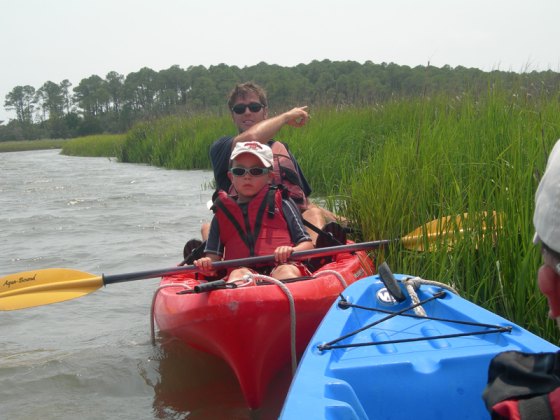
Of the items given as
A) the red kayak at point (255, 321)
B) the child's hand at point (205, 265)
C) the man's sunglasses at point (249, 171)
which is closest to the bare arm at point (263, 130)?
the man's sunglasses at point (249, 171)

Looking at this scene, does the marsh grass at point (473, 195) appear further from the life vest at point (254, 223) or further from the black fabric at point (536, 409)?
the black fabric at point (536, 409)

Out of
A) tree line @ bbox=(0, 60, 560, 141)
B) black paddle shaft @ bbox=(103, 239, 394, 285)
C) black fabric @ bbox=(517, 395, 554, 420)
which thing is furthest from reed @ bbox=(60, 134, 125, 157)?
black fabric @ bbox=(517, 395, 554, 420)

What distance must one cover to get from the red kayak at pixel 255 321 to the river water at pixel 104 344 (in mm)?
216

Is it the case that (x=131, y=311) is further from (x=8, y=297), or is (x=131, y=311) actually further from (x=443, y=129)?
(x=443, y=129)

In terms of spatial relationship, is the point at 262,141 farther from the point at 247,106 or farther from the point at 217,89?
the point at 217,89

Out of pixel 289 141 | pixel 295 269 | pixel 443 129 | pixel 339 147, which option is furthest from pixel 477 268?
pixel 289 141

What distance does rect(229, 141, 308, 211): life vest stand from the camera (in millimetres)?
4516

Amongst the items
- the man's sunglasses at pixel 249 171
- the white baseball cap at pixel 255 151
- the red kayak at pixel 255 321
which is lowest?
the red kayak at pixel 255 321

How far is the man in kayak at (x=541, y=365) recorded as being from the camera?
3.23ft

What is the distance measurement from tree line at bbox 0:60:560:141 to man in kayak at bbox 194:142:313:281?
2.23 metres

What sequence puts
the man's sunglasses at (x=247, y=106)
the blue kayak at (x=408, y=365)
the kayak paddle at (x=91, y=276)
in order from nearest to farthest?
1. the blue kayak at (x=408, y=365)
2. the kayak paddle at (x=91, y=276)
3. the man's sunglasses at (x=247, y=106)

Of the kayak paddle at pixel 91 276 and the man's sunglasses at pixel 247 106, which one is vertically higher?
the man's sunglasses at pixel 247 106

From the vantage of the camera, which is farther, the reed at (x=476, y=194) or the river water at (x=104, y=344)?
the river water at (x=104, y=344)

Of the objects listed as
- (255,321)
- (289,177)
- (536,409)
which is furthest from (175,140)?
(536,409)
